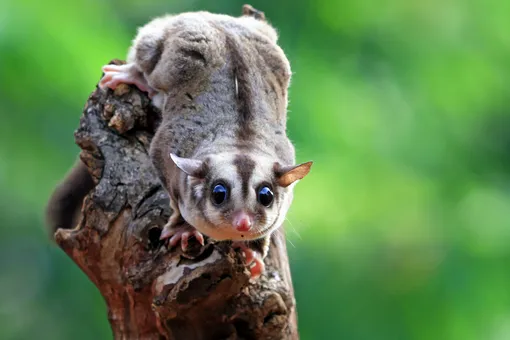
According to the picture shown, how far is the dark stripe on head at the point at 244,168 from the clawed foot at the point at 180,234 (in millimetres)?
336

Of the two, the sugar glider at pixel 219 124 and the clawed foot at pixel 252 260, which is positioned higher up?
the sugar glider at pixel 219 124

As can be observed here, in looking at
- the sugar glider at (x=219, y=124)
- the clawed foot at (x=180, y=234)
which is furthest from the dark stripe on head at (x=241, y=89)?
the clawed foot at (x=180, y=234)

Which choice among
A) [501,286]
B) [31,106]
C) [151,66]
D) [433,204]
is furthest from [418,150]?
[31,106]

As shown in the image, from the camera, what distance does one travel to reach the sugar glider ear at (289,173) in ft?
8.46

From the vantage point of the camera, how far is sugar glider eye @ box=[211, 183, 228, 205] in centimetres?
255

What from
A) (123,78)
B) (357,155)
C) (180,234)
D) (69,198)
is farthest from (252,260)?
(357,155)

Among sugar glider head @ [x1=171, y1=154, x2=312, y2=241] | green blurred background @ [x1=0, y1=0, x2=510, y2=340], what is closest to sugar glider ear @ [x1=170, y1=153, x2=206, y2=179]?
sugar glider head @ [x1=171, y1=154, x2=312, y2=241]

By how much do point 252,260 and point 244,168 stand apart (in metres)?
0.41

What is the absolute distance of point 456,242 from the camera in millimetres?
4137

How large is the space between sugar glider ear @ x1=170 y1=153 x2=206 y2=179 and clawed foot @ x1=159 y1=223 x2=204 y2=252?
0.24m

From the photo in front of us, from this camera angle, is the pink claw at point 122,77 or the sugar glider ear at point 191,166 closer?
the sugar glider ear at point 191,166

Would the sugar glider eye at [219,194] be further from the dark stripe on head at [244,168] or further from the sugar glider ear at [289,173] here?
the sugar glider ear at [289,173]

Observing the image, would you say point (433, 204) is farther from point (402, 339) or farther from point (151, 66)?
point (151, 66)

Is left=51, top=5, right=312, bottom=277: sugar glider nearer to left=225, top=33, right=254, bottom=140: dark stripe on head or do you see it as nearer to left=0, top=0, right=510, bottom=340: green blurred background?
left=225, top=33, right=254, bottom=140: dark stripe on head
